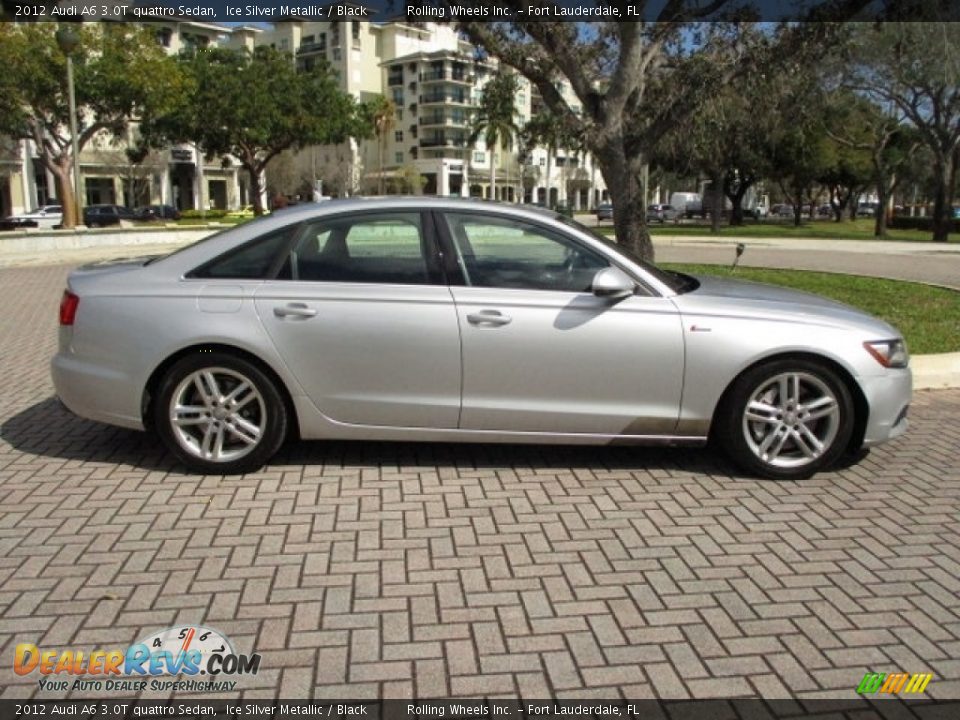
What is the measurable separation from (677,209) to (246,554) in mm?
74912

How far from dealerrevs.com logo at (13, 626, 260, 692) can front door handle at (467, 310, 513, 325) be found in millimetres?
2197

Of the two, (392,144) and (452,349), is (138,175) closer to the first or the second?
(392,144)

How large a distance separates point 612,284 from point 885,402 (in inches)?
69.5

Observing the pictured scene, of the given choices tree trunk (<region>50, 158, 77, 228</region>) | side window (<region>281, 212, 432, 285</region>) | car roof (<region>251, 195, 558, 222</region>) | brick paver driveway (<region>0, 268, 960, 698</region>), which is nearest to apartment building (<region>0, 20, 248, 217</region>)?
tree trunk (<region>50, 158, 77, 228</region>)

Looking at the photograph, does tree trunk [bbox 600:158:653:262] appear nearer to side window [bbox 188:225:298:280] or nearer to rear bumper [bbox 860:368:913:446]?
rear bumper [bbox 860:368:913:446]

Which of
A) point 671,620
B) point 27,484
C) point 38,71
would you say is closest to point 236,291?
point 27,484

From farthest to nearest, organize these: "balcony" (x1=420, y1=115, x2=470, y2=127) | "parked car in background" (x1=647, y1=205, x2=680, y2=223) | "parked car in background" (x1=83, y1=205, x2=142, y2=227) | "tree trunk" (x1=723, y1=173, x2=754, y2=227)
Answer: "balcony" (x1=420, y1=115, x2=470, y2=127)
"parked car in background" (x1=647, y1=205, x2=680, y2=223)
"tree trunk" (x1=723, y1=173, x2=754, y2=227)
"parked car in background" (x1=83, y1=205, x2=142, y2=227)

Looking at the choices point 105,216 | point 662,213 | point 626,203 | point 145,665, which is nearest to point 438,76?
point 662,213

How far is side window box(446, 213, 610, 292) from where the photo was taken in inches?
188

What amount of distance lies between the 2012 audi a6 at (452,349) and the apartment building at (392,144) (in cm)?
6400

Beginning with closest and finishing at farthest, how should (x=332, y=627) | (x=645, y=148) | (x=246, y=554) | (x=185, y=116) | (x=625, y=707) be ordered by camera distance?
(x=625, y=707) < (x=332, y=627) < (x=246, y=554) < (x=645, y=148) < (x=185, y=116)

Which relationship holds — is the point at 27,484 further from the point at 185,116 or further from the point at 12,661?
the point at 185,116

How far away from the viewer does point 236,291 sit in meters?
4.73

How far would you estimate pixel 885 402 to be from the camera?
188 inches
